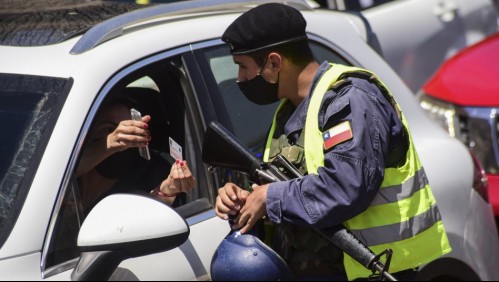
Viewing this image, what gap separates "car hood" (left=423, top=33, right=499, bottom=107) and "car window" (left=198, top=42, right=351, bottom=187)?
2.09m

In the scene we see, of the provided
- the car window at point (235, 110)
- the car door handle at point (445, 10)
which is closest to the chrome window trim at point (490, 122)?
the car door handle at point (445, 10)

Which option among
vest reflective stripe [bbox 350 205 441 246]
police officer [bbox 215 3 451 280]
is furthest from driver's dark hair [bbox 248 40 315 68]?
vest reflective stripe [bbox 350 205 441 246]

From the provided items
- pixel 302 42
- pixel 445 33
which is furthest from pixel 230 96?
pixel 445 33

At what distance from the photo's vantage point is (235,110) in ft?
A: 11.8

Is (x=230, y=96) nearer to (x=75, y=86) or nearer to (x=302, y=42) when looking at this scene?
(x=302, y=42)

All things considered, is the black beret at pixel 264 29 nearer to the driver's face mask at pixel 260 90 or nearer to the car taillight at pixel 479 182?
the driver's face mask at pixel 260 90

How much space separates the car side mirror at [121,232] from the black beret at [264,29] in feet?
2.12

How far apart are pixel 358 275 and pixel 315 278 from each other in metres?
0.17

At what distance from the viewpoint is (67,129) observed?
3.03m

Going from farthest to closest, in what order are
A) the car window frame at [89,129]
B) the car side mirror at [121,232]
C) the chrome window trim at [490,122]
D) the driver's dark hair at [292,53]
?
the chrome window trim at [490,122] → the driver's dark hair at [292,53] → the car window frame at [89,129] → the car side mirror at [121,232]

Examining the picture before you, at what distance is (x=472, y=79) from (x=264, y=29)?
265 centimetres

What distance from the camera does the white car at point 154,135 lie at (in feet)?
9.39

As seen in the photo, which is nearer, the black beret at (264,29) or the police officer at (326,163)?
the police officer at (326,163)

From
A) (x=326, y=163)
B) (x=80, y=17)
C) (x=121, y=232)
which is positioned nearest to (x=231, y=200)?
(x=326, y=163)
